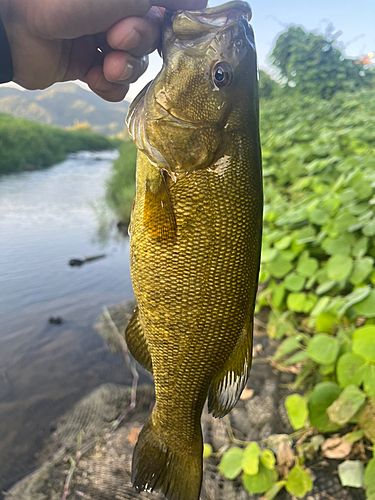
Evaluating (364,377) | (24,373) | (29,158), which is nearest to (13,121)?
(29,158)

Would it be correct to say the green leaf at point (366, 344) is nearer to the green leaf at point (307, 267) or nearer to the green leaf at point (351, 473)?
the green leaf at point (351, 473)

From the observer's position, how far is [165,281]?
1.12 meters

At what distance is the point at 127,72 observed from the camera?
128cm

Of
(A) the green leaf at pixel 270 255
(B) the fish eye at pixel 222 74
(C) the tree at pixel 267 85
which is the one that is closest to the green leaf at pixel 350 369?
(A) the green leaf at pixel 270 255

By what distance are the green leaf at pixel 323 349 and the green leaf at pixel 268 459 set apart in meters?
0.61

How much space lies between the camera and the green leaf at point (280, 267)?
→ 9.07 ft

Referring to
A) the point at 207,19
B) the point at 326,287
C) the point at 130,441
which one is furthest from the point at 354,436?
the point at 207,19

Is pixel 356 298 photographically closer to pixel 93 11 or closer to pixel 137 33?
pixel 137 33

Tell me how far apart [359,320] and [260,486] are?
1.17 metres

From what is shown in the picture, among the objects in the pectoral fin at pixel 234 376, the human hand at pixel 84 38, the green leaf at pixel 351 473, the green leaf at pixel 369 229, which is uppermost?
the human hand at pixel 84 38

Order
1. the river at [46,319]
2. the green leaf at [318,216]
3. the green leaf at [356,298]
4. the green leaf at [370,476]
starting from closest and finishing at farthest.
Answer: the green leaf at [370,476] < the green leaf at [356,298] < the green leaf at [318,216] < the river at [46,319]

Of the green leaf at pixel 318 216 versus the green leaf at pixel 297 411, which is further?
the green leaf at pixel 318 216

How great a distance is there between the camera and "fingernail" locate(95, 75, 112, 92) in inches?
58.8

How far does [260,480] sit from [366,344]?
37.7 inches
